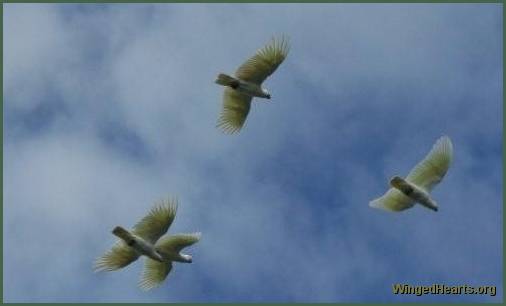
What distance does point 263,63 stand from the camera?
5578 cm

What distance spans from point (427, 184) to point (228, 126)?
31.7 feet

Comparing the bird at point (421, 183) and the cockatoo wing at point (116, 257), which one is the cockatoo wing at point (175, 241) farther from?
the bird at point (421, 183)

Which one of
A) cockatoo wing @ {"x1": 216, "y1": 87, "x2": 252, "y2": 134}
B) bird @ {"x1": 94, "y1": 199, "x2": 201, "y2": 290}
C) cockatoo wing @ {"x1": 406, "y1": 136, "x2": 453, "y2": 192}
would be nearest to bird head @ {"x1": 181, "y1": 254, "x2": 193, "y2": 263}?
bird @ {"x1": 94, "y1": 199, "x2": 201, "y2": 290}

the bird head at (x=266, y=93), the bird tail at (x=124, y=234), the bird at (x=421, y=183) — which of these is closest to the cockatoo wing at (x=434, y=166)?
the bird at (x=421, y=183)

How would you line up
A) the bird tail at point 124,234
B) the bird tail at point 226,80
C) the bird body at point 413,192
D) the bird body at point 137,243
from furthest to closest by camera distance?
1. the bird tail at point 226,80
2. the bird body at point 413,192
3. the bird body at point 137,243
4. the bird tail at point 124,234

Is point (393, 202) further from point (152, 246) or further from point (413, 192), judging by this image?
point (152, 246)

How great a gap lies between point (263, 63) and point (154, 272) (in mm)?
A: 10495

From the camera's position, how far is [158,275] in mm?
57062

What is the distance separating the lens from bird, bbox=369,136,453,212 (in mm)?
54281

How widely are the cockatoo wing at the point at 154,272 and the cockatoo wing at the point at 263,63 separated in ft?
29.7

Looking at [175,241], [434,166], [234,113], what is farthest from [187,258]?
[434,166]

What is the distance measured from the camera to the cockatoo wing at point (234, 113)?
57969 millimetres

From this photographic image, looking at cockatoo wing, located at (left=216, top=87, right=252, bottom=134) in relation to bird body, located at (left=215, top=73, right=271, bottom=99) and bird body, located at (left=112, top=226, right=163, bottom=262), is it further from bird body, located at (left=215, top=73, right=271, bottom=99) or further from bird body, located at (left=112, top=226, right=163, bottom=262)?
bird body, located at (left=112, top=226, right=163, bottom=262)

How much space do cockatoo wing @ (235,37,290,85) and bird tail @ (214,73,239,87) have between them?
284 mm
